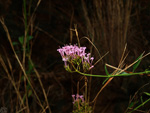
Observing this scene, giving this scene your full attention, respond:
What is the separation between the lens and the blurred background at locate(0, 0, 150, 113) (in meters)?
1.30

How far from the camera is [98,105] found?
1.38 meters

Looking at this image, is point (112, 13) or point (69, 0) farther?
point (69, 0)

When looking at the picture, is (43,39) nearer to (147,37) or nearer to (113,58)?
(113,58)

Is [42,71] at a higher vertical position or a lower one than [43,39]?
lower

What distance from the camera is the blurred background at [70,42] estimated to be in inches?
51.2

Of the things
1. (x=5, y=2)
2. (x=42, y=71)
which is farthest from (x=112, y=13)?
(x=5, y=2)

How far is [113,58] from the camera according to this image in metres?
1.39

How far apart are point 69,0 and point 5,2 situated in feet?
1.70

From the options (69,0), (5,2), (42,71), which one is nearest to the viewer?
(42,71)

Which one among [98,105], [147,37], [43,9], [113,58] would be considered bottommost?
[98,105]

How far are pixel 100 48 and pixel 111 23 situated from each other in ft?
0.65

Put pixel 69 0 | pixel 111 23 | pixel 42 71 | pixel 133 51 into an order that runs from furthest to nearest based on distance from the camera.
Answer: pixel 69 0, pixel 42 71, pixel 111 23, pixel 133 51

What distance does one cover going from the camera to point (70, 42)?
158 cm

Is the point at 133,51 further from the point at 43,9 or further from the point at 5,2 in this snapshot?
the point at 5,2
